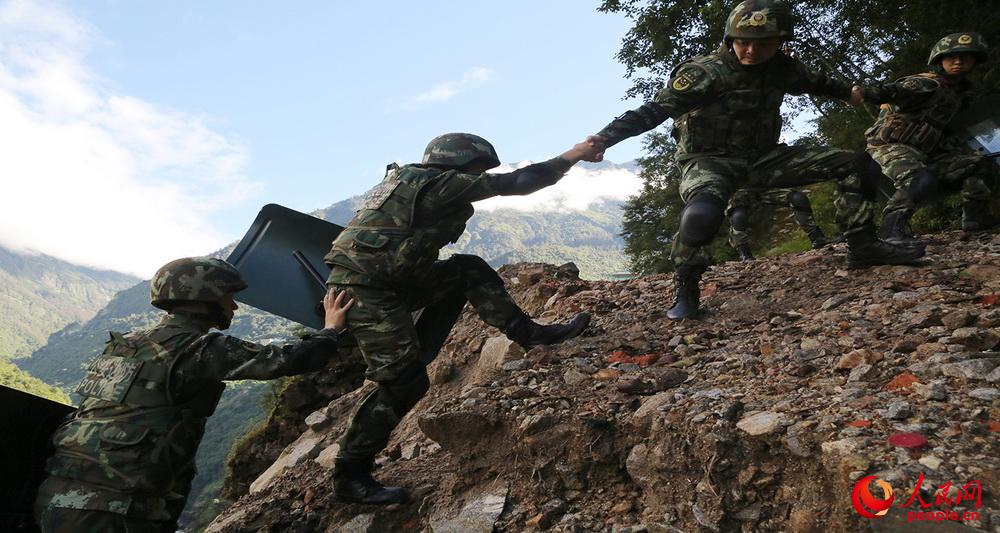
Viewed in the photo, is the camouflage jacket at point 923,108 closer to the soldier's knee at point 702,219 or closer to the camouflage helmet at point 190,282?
the soldier's knee at point 702,219

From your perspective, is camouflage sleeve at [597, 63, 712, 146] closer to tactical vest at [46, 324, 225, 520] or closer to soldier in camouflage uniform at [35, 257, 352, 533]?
soldier in camouflage uniform at [35, 257, 352, 533]

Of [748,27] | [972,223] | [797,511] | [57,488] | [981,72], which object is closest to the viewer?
[797,511]

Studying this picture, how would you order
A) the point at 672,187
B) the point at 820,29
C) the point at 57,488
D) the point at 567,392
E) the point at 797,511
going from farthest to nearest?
the point at 672,187, the point at 820,29, the point at 567,392, the point at 57,488, the point at 797,511

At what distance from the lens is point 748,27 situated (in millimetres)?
4238

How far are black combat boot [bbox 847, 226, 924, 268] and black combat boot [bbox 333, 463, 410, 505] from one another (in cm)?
402

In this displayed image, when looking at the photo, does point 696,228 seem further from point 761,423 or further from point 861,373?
point 761,423

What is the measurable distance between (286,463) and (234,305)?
338 cm

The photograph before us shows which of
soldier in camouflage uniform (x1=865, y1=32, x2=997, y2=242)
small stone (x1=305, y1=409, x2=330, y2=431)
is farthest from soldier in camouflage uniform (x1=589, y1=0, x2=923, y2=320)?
small stone (x1=305, y1=409, x2=330, y2=431)

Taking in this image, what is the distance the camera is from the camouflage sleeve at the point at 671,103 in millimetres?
4410

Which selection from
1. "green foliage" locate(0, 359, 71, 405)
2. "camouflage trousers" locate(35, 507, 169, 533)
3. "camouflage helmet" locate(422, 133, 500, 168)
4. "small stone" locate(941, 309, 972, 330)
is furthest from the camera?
"green foliage" locate(0, 359, 71, 405)

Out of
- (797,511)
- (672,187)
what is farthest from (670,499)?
(672,187)

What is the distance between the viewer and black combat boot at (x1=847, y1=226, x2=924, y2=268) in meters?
4.79

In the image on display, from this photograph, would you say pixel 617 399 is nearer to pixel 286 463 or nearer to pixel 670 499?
pixel 670 499
